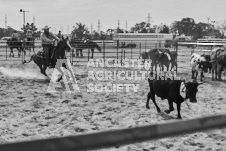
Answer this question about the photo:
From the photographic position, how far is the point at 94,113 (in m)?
5.45

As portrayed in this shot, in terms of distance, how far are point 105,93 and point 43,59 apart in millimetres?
3189

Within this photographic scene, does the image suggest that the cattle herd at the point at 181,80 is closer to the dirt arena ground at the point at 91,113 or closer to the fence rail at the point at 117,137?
the dirt arena ground at the point at 91,113

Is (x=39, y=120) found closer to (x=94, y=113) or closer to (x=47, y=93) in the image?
(x=94, y=113)

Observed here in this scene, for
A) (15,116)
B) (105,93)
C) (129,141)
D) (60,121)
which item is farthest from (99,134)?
(105,93)

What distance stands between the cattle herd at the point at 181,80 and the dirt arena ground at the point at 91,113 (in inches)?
14.0

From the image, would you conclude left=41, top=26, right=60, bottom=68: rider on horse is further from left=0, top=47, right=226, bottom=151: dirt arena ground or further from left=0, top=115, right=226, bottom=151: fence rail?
left=0, top=115, right=226, bottom=151: fence rail

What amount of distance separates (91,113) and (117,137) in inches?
183

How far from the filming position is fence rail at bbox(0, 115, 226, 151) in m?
0.75

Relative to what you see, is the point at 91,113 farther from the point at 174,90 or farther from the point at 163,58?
the point at 163,58

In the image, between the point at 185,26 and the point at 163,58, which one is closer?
the point at 163,58

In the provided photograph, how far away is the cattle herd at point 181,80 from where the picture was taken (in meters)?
4.91

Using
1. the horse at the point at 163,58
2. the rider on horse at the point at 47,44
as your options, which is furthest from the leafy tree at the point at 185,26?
the rider on horse at the point at 47,44

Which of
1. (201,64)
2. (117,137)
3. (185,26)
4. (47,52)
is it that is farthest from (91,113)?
(185,26)

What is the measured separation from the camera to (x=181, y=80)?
5.01 meters
